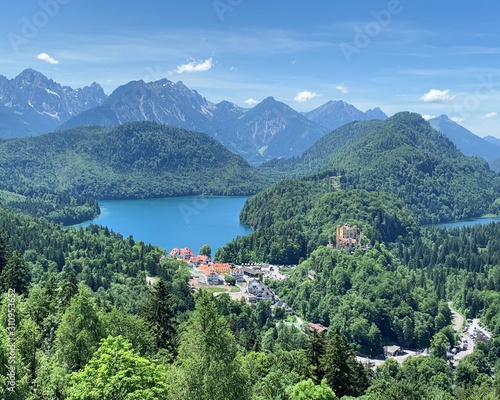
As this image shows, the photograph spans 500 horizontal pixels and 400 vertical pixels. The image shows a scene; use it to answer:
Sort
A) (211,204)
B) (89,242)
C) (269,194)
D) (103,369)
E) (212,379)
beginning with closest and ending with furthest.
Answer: (103,369) < (212,379) < (89,242) < (269,194) < (211,204)

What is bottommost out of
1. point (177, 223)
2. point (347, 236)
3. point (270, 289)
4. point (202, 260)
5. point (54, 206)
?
point (270, 289)

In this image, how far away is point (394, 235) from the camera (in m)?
123

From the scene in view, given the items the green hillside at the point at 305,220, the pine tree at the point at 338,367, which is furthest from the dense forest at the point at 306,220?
the pine tree at the point at 338,367

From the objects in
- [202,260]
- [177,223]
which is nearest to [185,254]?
[202,260]

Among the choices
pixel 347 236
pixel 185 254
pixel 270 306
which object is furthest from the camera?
pixel 347 236

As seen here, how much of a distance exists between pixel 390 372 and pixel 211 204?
153379 millimetres

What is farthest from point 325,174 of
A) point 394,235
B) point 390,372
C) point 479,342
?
point 390,372

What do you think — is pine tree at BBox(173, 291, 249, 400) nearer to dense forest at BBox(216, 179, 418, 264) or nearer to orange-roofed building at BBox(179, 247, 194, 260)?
orange-roofed building at BBox(179, 247, 194, 260)

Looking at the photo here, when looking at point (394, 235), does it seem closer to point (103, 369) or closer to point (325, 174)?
point (325, 174)

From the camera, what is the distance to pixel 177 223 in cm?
14962

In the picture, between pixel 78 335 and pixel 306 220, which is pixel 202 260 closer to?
pixel 306 220

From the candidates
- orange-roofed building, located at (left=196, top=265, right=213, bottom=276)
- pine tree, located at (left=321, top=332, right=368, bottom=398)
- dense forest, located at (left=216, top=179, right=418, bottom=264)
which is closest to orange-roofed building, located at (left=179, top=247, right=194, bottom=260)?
dense forest, located at (left=216, top=179, right=418, bottom=264)

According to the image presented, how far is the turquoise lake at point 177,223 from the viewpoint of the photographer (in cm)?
12331

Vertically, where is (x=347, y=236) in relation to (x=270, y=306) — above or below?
above
